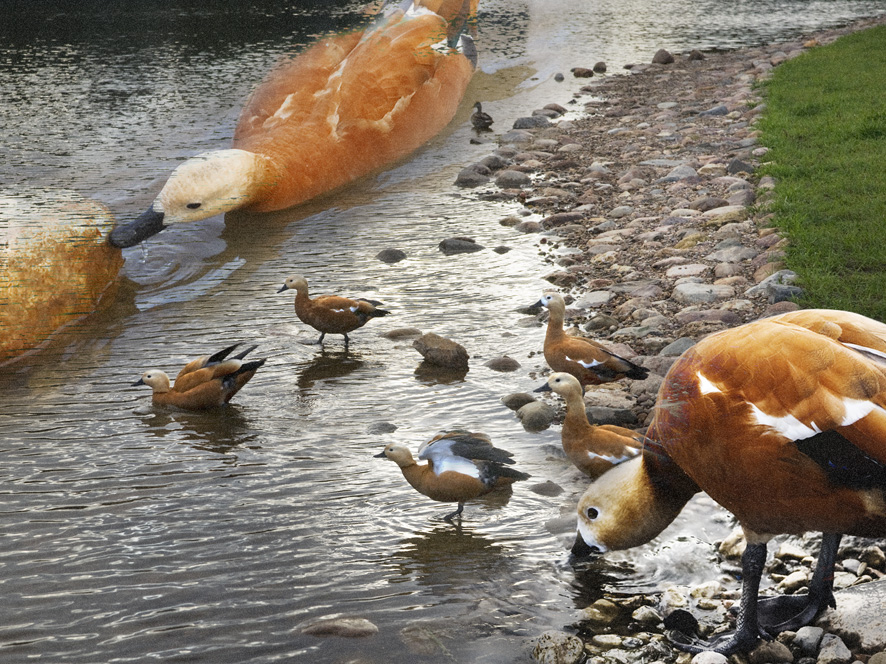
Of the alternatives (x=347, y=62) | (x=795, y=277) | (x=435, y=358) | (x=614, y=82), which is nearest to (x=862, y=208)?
(x=795, y=277)

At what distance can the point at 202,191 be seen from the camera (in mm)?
9906

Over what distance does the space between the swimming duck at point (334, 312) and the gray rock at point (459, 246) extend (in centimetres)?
192

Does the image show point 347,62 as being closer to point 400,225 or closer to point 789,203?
point 400,225

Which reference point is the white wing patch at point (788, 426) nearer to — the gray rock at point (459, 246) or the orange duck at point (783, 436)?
the orange duck at point (783, 436)

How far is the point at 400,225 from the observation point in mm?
9586

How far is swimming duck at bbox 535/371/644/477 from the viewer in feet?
15.3

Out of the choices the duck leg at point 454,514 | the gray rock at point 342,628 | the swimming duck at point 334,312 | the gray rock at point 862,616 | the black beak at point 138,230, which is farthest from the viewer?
the black beak at point 138,230

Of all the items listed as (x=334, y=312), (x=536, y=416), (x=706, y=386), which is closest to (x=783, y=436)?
(x=706, y=386)

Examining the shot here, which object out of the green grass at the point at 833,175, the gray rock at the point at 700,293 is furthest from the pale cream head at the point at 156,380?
the green grass at the point at 833,175

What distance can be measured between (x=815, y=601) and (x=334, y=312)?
400cm

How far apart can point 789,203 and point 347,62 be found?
770 centimetres

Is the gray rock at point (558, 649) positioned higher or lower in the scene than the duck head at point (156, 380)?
lower

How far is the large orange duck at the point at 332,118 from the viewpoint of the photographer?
33.1ft

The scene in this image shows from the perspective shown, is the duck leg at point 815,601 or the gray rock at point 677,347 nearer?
the duck leg at point 815,601
